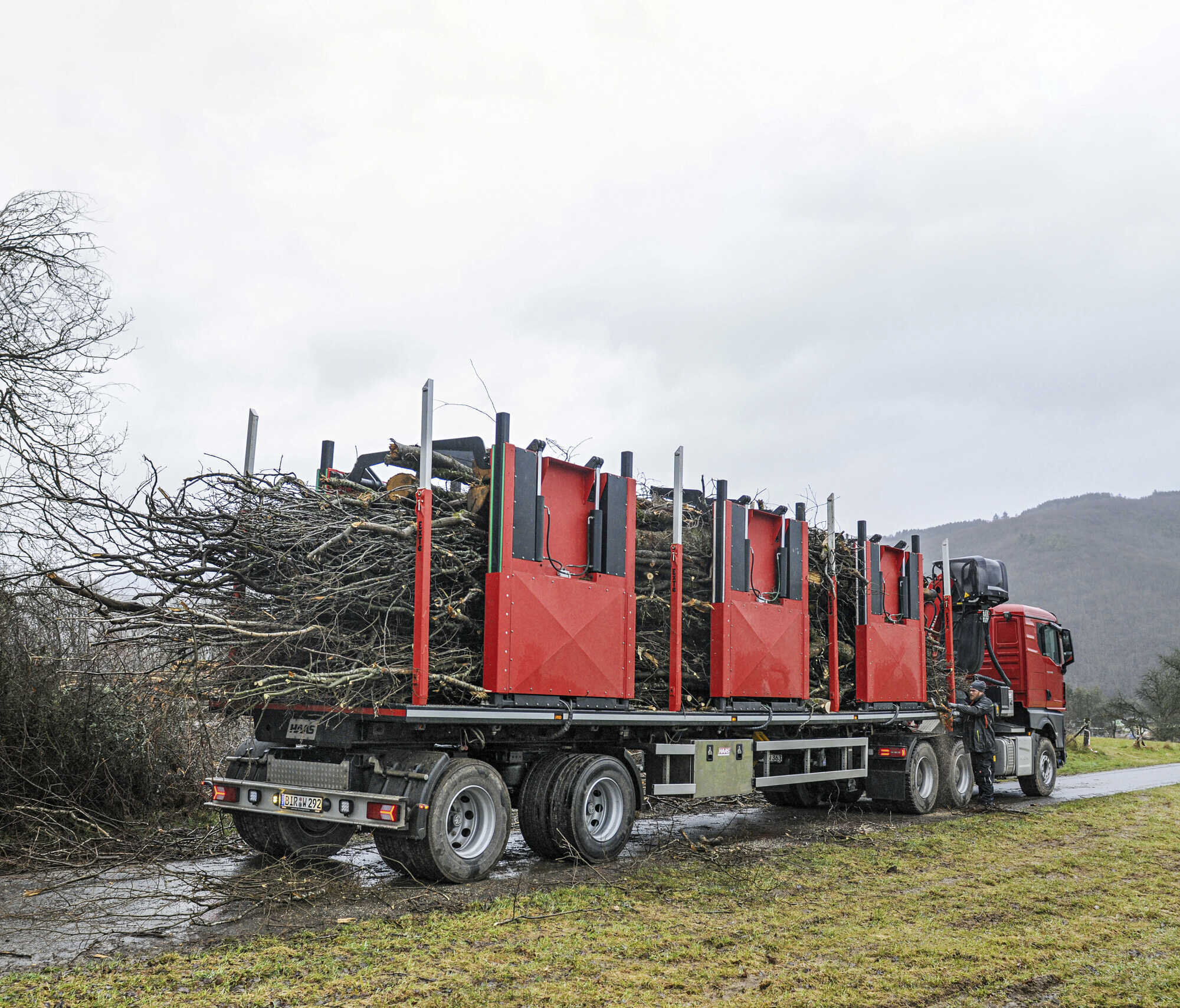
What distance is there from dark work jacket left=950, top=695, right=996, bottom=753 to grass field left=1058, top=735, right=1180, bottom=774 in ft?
28.1

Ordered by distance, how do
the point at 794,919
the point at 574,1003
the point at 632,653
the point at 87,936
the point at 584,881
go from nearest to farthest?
the point at 574,1003 → the point at 87,936 → the point at 794,919 → the point at 584,881 → the point at 632,653

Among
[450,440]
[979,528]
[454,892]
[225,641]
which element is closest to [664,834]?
[454,892]

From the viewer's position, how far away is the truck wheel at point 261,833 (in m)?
8.95

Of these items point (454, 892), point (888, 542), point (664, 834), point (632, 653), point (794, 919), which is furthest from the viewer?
point (888, 542)

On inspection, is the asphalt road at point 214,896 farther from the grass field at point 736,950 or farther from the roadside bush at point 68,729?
the roadside bush at point 68,729

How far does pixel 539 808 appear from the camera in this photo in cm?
877

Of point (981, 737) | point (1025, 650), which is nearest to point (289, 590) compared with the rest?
point (981, 737)

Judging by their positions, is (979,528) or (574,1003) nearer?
(574,1003)

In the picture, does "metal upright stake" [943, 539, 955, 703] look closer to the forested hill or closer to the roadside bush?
the roadside bush

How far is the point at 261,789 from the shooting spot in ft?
27.3

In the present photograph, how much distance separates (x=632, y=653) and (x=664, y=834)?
2.89 m

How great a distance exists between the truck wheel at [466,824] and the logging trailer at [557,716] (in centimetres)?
2

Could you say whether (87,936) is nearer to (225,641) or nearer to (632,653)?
(225,641)

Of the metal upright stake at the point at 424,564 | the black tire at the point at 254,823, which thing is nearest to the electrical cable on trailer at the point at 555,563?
the metal upright stake at the point at 424,564
